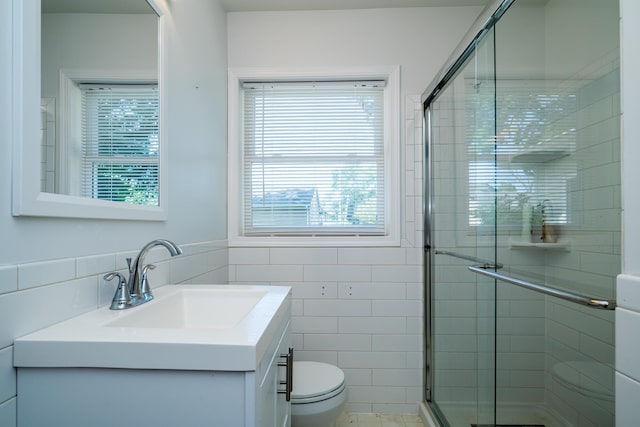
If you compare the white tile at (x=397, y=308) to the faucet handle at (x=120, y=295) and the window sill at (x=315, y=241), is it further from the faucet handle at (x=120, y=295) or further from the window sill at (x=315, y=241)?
the faucet handle at (x=120, y=295)

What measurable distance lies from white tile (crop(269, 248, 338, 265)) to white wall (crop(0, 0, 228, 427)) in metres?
0.34

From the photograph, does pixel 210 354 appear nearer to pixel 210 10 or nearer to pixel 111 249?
pixel 111 249

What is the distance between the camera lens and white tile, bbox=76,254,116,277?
2.81 ft

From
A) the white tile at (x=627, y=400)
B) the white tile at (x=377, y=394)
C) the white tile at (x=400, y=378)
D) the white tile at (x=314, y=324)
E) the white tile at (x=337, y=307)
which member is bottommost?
the white tile at (x=377, y=394)

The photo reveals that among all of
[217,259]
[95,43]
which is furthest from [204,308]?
[95,43]

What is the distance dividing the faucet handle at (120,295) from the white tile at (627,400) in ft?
4.06

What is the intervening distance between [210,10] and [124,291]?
168cm

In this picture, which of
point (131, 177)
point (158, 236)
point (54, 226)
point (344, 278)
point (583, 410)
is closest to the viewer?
point (54, 226)

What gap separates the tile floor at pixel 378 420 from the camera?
191 centimetres

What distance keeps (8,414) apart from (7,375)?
82mm

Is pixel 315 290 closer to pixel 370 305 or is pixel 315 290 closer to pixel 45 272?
pixel 370 305

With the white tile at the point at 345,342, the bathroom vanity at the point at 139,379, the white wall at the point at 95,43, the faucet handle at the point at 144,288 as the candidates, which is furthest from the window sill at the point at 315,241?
the bathroom vanity at the point at 139,379

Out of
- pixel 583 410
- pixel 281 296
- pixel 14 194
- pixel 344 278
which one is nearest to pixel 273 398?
pixel 281 296

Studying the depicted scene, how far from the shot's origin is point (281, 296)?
1128 mm
